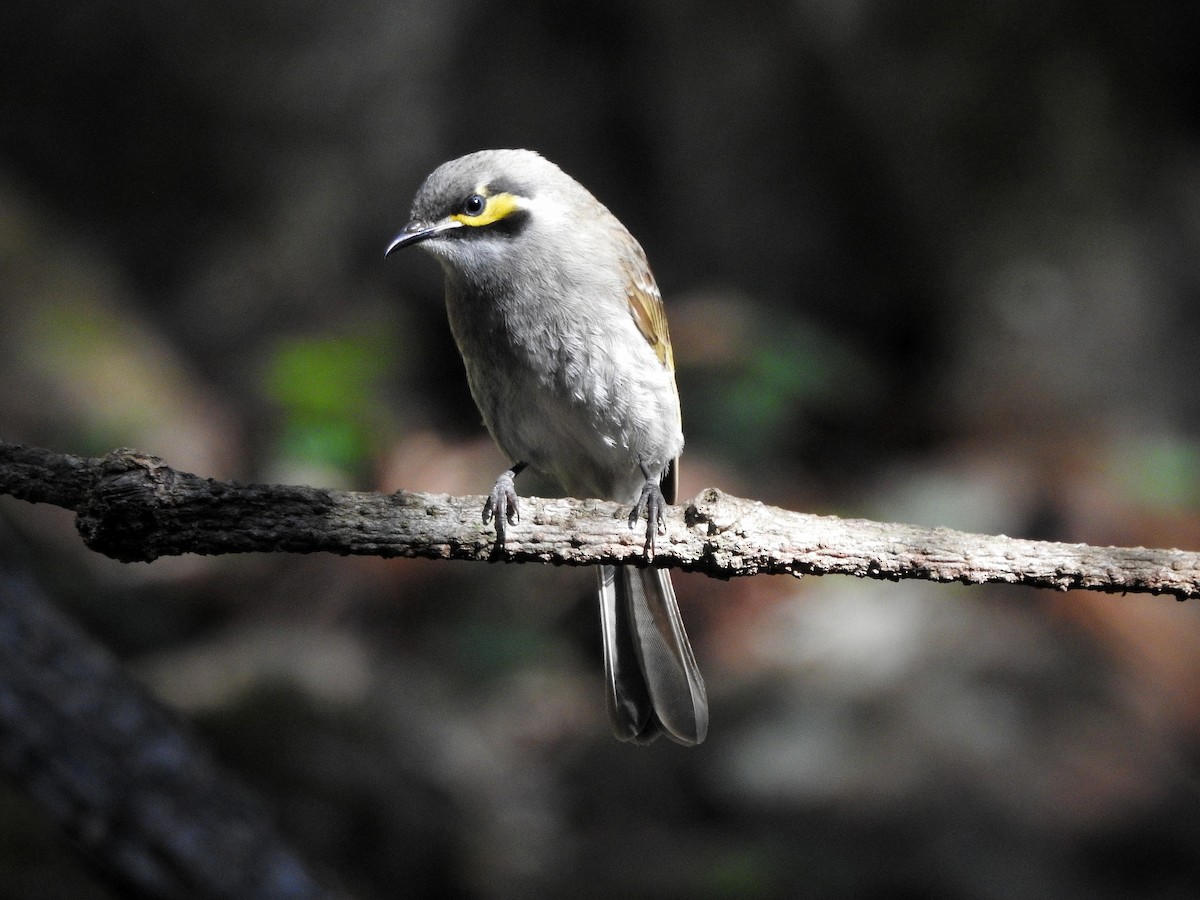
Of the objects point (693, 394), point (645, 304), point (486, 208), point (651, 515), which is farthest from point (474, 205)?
point (693, 394)

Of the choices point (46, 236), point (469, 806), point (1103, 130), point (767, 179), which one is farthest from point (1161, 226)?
point (46, 236)

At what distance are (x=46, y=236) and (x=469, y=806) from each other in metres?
5.03

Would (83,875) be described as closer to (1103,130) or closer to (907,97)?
(907,97)

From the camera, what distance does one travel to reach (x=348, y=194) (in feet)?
29.5

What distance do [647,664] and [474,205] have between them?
5.94ft

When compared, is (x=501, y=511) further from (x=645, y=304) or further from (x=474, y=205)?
(x=645, y=304)

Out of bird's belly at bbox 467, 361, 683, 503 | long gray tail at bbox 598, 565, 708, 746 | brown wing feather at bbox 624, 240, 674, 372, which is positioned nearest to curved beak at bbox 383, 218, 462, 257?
bird's belly at bbox 467, 361, 683, 503

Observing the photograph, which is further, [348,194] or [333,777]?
[348,194]

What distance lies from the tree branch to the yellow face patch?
64.4 inches

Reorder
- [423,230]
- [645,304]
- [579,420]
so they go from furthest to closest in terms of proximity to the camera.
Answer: [645,304] → [579,420] → [423,230]

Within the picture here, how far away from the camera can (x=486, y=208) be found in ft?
15.2

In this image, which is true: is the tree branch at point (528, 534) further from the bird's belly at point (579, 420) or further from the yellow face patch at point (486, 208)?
the yellow face patch at point (486, 208)

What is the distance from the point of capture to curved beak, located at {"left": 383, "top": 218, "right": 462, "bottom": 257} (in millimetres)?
4508

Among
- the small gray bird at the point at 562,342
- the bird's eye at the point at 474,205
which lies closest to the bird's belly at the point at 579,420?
the small gray bird at the point at 562,342
